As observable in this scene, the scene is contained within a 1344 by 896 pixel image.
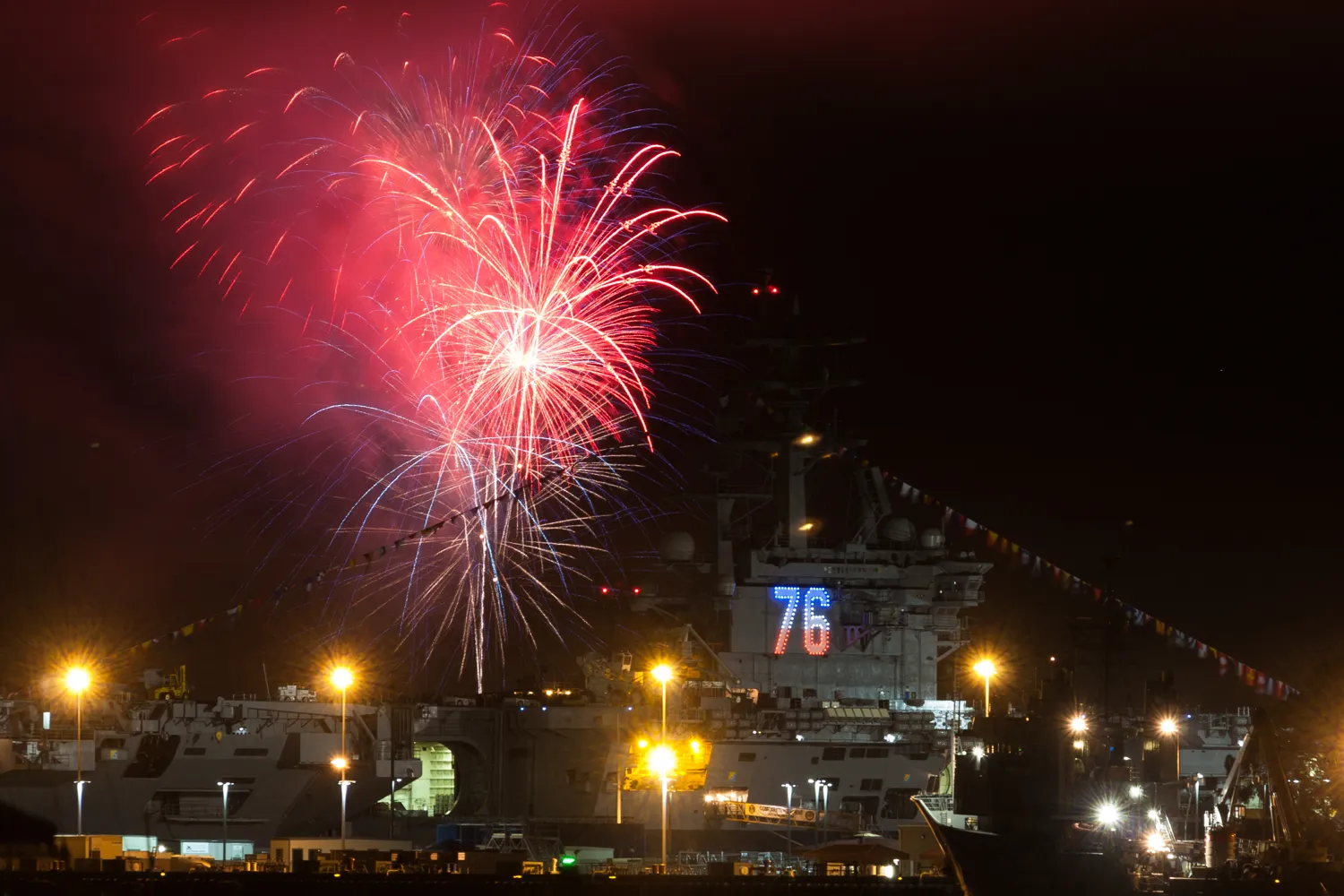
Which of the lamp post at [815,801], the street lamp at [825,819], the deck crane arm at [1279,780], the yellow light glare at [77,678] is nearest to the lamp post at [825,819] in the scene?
the street lamp at [825,819]

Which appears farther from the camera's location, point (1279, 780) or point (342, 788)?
point (342, 788)

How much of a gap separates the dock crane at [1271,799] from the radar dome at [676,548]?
772 inches

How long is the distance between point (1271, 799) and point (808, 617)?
18633 millimetres

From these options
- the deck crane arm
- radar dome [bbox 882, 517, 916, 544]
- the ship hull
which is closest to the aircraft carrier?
radar dome [bbox 882, 517, 916, 544]

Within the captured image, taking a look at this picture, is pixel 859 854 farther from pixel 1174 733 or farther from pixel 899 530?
pixel 1174 733

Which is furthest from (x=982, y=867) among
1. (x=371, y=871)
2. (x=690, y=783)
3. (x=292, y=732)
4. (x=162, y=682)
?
(x=162, y=682)

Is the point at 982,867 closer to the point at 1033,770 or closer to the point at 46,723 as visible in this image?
the point at 1033,770

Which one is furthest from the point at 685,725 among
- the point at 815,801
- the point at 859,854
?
the point at 859,854

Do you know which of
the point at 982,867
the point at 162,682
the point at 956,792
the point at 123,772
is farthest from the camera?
the point at 162,682

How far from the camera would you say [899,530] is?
57.7 metres

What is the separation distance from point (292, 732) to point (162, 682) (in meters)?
9.29

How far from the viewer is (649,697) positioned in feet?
169

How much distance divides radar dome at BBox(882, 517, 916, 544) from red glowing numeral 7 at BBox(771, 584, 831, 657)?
3.58m

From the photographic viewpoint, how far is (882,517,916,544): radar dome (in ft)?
189
